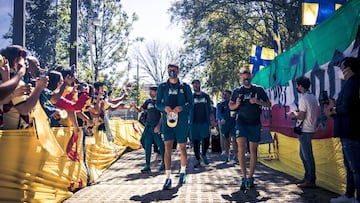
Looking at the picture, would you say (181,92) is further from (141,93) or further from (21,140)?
(141,93)

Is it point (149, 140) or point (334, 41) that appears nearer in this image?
point (334, 41)

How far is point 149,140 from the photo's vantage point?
8508 mm

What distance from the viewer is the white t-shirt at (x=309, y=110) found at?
19.2 feet

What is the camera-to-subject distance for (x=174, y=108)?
630cm

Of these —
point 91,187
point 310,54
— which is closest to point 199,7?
point 310,54

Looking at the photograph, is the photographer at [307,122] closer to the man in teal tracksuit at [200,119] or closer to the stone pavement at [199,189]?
the stone pavement at [199,189]

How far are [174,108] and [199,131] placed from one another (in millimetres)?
3101

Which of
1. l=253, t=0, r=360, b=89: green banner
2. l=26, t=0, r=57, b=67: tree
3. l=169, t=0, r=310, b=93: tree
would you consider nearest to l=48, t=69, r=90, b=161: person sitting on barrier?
l=253, t=0, r=360, b=89: green banner

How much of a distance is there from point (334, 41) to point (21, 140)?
457 centimetres

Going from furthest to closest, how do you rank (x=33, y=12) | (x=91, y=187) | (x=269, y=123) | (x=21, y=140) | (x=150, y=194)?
1. (x=33, y=12)
2. (x=269, y=123)
3. (x=91, y=187)
4. (x=150, y=194)
5. (x=21, y=140)

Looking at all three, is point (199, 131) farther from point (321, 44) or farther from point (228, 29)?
point (228, 29)

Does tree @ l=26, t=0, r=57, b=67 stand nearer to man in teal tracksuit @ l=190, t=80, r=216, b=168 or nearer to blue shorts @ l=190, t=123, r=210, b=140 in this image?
man in teal tracksuit @ l=190, t=80, r=216, b=168

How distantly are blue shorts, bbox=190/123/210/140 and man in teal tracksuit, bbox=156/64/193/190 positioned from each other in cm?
274

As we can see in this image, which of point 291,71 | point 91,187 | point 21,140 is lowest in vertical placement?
point 91,187
